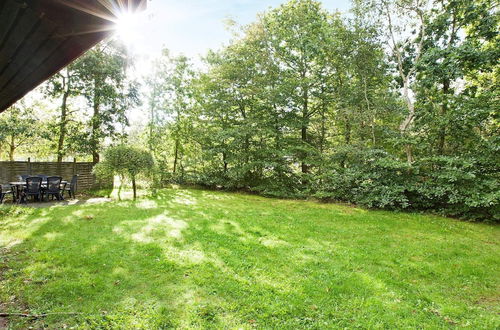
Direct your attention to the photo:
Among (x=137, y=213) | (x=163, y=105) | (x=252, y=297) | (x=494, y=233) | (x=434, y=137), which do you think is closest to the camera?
(x=252, y=297)

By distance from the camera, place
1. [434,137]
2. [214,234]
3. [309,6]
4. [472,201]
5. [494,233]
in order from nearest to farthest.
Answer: [214,234] < [494,233] < [472,201] < [434,137] < [309,6]

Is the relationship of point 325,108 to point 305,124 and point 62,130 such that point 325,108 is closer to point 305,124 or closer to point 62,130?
point 305,124

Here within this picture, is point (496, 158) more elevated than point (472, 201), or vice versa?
point (496, 158)

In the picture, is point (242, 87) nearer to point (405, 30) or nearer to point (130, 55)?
point (130, 55)

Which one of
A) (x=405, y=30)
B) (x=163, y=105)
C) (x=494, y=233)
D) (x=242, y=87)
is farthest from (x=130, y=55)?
(x=494, y=233)

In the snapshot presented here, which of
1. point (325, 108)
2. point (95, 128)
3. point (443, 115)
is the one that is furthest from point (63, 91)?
point (443, 115)

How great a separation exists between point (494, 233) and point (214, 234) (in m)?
7.13

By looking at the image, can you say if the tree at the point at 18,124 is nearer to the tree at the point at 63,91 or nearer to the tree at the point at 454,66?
the tree at the point at 63,91

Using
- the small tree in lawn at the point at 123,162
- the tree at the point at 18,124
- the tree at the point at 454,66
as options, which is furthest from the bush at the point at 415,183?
the tree at the point at 18,124

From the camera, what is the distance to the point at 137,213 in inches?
302

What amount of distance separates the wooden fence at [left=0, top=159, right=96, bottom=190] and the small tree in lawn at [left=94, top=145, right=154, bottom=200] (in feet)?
9.93

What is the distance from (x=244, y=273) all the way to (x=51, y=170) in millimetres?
12178

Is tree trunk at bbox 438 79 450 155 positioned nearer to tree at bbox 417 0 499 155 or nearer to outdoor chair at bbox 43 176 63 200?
tree at bbox 417 0 499 155

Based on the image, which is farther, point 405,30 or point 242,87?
point 242,87
